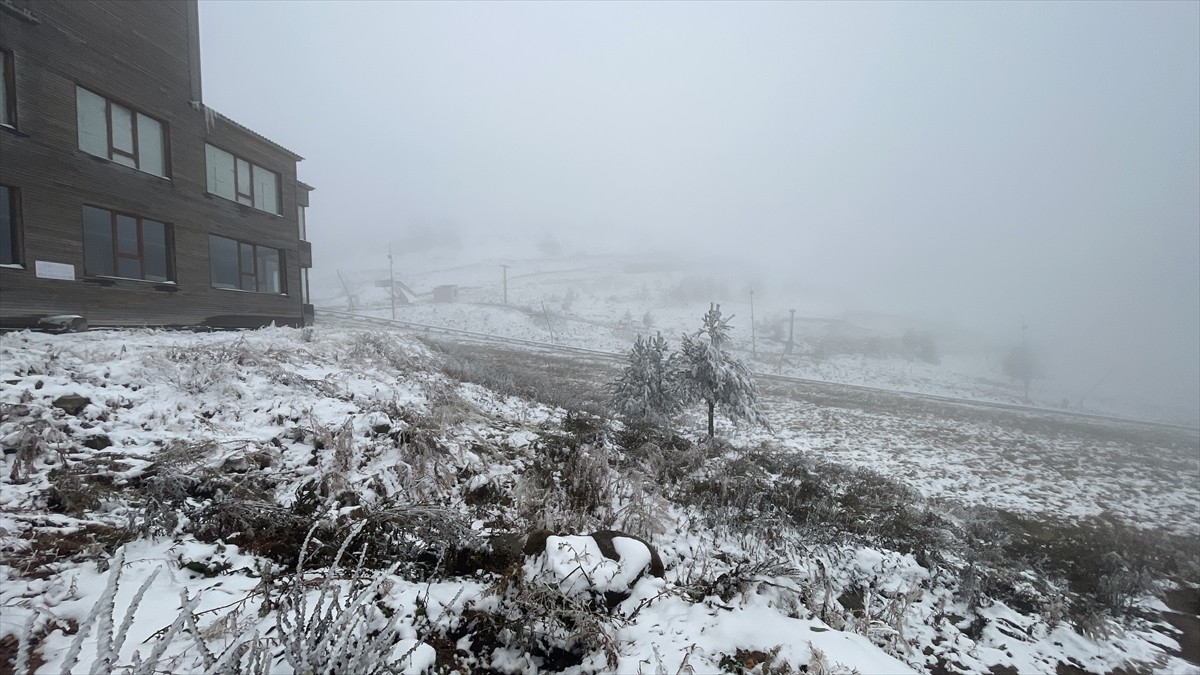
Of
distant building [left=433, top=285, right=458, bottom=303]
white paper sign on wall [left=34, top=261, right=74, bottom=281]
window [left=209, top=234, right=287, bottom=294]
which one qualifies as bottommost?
white paper sign on wall [left=34, top=261, right=74, bottom=281]

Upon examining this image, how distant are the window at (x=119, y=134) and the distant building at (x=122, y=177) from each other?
32mm

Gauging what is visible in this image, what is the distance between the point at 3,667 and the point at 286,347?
8.95 meters

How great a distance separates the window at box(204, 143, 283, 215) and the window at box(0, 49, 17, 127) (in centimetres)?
445

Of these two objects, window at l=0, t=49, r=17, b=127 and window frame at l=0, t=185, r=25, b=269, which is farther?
window frame at l=0, t=185, r=25, b=269

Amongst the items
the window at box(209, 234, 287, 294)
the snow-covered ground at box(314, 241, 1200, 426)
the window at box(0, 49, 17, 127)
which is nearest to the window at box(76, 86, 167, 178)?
the window at box(0, 49, 17, 127)

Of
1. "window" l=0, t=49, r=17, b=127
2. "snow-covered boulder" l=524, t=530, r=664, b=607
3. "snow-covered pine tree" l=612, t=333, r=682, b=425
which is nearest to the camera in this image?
"snow-covered boulder" l=524, t=530, r=664, b=607

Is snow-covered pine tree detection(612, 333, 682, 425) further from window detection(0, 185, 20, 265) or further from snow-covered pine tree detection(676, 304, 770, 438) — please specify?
window detection(0, 185, 20, 265)

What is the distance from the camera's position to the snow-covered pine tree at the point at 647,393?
38.2 ft

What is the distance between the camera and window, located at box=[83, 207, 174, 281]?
11.6m

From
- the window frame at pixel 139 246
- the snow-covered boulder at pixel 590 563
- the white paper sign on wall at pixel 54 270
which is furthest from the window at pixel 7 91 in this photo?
the snow-covered boulder at pixel 590 563

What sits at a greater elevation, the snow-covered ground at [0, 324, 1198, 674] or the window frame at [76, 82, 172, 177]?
the window frame at [76, 82, 172, 177]

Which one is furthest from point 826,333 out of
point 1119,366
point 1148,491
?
point 1148,491

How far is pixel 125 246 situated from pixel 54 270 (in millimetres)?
1928

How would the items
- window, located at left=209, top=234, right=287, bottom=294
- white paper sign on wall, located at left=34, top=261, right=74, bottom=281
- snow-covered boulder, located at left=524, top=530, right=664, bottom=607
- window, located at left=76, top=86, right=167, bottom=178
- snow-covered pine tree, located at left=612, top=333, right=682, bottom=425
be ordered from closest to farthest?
1. snow-covered boulder, located at left=524, top=530, right=664, bottom=607
2. white paper sign on wall, located at left=34, top=261, right=74, bottom=281
3. window, located at left=76, top=86, right=167, bottom=178
4. snow-covered pine tree, located at left=612, top=333, right=682, bottom=425
5. window, located at left=209, top=234, right=287, bottom=294
